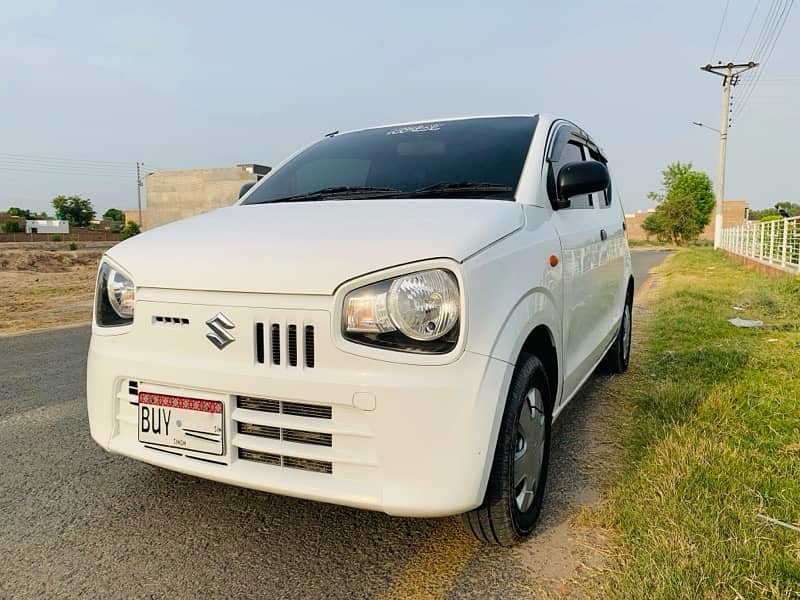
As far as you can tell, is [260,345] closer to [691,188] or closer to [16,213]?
[691,188]

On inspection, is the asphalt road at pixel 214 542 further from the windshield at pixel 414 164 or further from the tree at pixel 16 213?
the tree at pixel 16 213

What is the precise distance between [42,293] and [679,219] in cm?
4714

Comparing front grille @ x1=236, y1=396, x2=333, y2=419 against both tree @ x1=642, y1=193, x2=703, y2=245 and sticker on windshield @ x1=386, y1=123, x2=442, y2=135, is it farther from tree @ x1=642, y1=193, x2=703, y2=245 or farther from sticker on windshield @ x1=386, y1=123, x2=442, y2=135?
tree @ x1=642, y1=193, x2=703, y2=245

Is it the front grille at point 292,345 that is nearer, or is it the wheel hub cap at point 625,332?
the front grille at point 292,345

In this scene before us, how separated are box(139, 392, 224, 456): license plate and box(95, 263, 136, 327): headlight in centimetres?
31

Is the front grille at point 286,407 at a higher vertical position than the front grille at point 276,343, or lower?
lower

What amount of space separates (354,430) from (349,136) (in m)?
2.29

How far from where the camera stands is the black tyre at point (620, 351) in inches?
183

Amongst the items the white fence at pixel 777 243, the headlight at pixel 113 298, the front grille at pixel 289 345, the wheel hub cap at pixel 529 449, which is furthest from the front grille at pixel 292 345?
the white fence at pixel 777 243

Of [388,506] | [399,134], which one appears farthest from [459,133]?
[388,506]

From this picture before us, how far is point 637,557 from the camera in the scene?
2049 millimetres

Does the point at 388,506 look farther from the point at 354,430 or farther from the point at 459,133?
the point at 459,133

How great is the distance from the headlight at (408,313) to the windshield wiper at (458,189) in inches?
34.1

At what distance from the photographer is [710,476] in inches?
102
